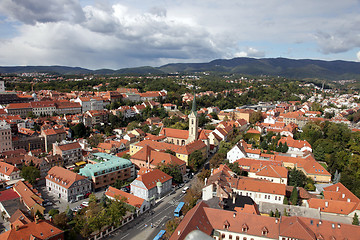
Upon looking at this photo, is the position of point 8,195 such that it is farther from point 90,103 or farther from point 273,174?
point 90,103

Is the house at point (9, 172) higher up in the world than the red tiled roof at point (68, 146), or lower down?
lower down

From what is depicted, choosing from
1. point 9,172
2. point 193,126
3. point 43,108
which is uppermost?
point 43,108

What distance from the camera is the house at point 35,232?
2169cm

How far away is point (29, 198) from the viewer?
3177 cm

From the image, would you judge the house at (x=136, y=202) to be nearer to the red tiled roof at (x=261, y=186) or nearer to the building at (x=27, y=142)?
the red tiled roof at (x=261, y=186)

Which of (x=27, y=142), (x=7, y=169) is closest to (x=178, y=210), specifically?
(x=7, y=169)

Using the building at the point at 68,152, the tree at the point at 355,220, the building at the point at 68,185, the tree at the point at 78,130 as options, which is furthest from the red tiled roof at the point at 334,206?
the tree at the point at 78,130

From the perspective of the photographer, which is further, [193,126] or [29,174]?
[193,126]

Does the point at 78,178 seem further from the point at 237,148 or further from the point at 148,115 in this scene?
the point at 148,115

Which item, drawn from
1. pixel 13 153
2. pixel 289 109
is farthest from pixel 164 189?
pixel 289 109

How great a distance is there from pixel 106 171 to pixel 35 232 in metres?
16.5

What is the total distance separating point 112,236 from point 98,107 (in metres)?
62.1

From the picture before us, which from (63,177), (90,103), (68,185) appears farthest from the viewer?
(90,103)

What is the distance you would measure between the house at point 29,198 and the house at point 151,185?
11440 mm
